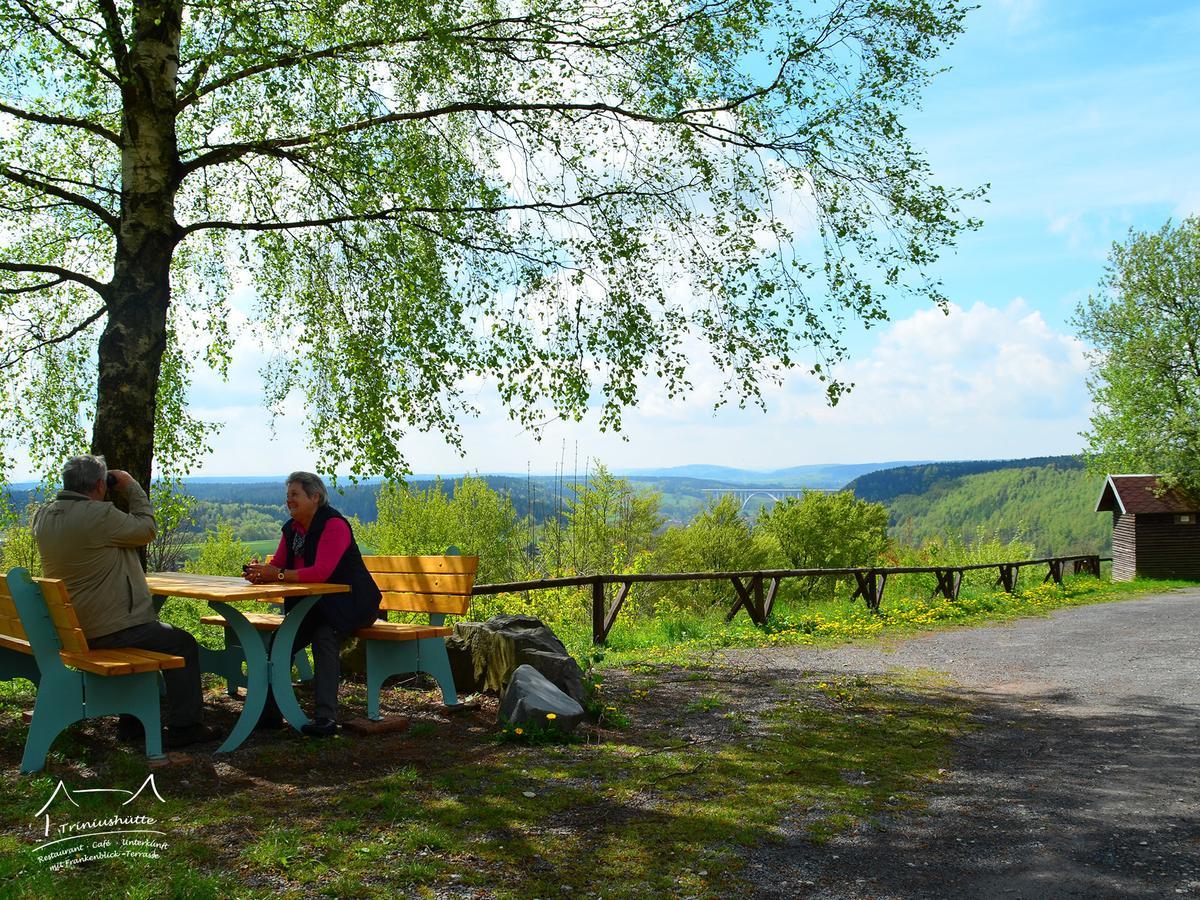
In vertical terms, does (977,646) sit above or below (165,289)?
below

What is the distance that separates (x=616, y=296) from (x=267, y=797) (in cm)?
685

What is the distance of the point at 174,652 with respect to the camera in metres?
6.18

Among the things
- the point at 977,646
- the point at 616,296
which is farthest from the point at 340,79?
the point at 977,646

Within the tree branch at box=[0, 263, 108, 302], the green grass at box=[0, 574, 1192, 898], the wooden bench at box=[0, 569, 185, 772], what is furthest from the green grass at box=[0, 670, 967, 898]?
the tree branch at box=[0, 263, 108, 302]

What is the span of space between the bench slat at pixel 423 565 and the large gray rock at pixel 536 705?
3.02 feet

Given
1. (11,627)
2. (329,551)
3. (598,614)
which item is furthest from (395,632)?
(598,614)

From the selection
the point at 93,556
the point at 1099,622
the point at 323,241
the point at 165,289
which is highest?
the point at 323,241

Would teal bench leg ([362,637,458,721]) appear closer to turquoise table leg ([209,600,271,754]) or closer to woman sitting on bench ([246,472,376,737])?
woman sitting on bench ([246,472,376,737])

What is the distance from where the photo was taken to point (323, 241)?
1066 cm

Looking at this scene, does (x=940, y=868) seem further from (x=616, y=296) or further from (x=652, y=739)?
(x=616, y=296)

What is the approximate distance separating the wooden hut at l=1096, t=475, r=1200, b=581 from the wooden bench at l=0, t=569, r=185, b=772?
39.3 m

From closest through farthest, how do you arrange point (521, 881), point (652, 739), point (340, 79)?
1. point (521, 881)
2. point (652, 739)
3. point (340, 79)

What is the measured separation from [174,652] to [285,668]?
0.69 meters

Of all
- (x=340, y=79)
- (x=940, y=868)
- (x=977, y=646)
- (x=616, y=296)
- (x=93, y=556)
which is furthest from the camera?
(x=977, y=646)
